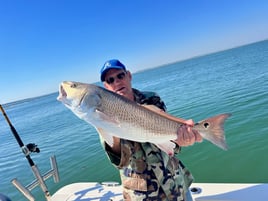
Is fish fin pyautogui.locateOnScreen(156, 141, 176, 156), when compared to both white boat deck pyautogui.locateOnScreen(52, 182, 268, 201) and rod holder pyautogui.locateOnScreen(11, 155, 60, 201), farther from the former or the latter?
rod holder pyautogui.locateOnScreen(11, 155, 60, 201)

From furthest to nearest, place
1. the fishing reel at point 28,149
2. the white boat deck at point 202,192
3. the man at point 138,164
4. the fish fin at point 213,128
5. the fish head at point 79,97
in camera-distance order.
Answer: the fishing reel at point 28,149 → the white boat deck at point 202,192 → the man at point 138,164 → the fish fin at point 213,128 → the fish head at point 79,97

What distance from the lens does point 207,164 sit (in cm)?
744

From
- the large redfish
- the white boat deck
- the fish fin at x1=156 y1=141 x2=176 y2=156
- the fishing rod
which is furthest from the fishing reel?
the fish fin at x1=156 y1=141 x2=176 y2=156

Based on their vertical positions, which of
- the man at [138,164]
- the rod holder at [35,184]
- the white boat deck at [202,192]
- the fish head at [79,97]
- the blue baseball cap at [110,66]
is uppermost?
the blue baseball cap at [110,66]

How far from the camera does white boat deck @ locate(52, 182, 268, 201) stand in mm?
3457

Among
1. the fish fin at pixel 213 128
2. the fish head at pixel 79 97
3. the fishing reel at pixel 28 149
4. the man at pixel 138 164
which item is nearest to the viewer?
the fish head at pixel 79 97

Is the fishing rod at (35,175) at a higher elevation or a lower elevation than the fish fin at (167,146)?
lower

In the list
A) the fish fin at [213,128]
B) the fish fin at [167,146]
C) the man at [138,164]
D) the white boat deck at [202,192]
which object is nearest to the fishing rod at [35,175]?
the white boat deck at [202,192]

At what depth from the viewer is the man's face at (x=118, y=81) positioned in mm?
A: 2518

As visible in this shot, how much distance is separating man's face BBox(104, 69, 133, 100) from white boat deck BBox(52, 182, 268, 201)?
6.76ft

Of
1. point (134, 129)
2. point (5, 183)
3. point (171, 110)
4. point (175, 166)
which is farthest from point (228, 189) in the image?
point (171, 110)

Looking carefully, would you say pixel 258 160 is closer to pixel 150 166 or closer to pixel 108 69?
pixel 150 166

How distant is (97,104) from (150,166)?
0.88m

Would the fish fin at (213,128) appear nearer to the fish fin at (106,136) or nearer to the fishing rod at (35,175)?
the fish fin at (106,136)
